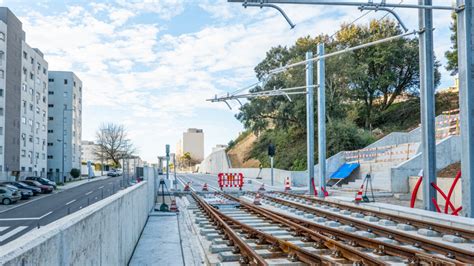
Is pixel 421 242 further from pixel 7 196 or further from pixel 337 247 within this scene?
pixel 7 196

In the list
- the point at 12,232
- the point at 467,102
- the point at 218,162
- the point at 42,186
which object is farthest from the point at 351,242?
the point at 218,162

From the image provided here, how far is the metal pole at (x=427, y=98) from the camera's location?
14227mm

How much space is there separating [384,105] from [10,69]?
47900mm

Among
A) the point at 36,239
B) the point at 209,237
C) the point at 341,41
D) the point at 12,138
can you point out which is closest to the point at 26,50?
the point at 12,138

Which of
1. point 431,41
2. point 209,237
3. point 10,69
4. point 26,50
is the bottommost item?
point 209,237

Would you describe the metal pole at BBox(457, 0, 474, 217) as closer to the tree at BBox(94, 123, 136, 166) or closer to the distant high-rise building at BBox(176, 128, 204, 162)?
the tree at BBox(94, 123, 136, 166)

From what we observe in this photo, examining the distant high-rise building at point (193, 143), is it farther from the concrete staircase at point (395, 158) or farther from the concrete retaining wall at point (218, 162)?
the concrete staircase at point (395, 158)

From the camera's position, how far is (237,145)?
A: 93.6 m

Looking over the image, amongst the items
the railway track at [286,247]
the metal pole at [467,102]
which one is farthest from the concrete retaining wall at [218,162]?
the metal pole at [467,102]

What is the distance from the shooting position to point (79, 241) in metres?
4.16

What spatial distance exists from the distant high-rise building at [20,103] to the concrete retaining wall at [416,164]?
47.3 metres

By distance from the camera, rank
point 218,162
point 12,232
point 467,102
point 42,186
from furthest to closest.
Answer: point 218,162 < point 42,186 < point 12,232 < point 467,102

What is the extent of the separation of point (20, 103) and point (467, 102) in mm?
62994

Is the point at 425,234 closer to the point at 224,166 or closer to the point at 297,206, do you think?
the point at 297,206
